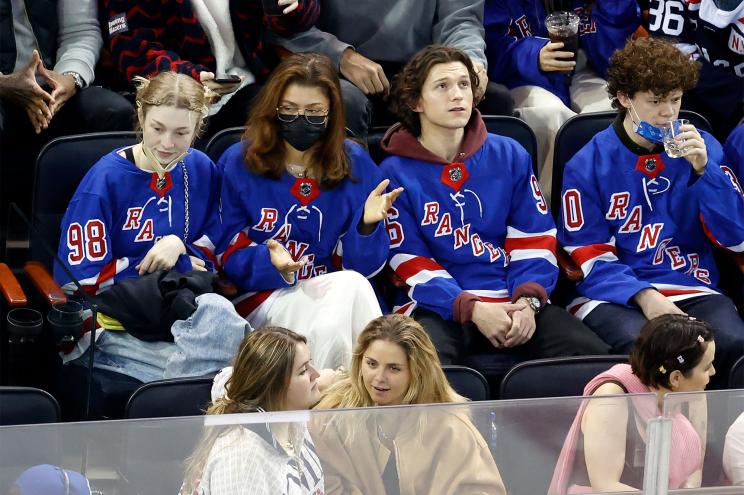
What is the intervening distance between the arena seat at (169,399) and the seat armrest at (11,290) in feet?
1.31

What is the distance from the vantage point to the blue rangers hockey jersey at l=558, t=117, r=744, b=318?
153 inches

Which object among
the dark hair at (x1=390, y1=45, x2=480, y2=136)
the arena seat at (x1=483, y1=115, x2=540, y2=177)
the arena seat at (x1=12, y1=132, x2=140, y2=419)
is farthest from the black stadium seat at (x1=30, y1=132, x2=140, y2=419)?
the arena seat at (x1=483, y1=115, x2=540, y2=177)

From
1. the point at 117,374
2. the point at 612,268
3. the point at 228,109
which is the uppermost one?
the point at 228,109

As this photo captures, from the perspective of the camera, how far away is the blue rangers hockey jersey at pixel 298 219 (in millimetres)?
3660

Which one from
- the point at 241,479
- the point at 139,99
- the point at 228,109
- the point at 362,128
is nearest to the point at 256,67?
the point at 228,109

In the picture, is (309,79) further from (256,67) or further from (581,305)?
(581,305)

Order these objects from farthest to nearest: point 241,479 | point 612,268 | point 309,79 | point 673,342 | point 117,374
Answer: point 612,268
point 309,79
point 117,374
point 673,342
point 241,479

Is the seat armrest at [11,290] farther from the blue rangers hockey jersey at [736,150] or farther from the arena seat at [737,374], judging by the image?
the blue rangers hockey jersey at [736,150]

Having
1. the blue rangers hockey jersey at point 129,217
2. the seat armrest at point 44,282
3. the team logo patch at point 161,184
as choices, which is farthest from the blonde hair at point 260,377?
the team logo patch at point 161,184

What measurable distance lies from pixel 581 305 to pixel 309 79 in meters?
1.03

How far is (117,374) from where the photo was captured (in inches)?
133

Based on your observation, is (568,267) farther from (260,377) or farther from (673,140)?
(260,377)

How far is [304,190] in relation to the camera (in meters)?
3.71

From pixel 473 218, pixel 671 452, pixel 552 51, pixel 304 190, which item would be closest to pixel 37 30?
pixel 304 190
